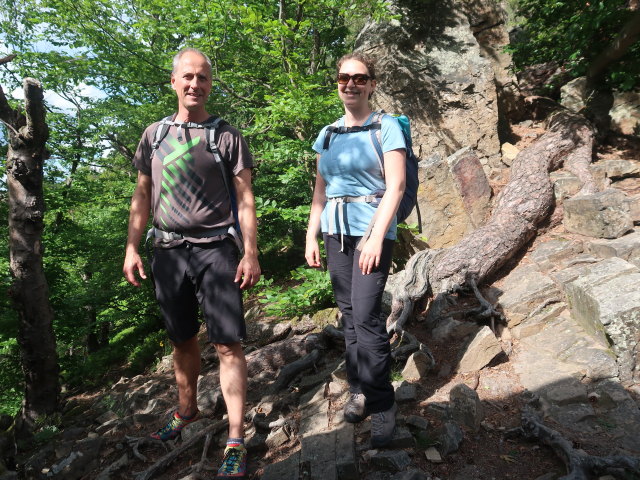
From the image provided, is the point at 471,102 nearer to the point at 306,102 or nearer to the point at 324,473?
the point at 306,102

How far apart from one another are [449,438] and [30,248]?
4.68 m

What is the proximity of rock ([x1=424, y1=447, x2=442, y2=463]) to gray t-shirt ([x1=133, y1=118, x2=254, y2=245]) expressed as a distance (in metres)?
1.88

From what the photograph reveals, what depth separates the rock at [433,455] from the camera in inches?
87.6

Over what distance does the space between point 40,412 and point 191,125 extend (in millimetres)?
4432

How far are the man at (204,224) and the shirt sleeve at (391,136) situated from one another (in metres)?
0.89

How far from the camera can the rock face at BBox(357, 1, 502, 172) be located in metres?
7.67

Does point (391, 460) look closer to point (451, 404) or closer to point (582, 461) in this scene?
point (451, 404)

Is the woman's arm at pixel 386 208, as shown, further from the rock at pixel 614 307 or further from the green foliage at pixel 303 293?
the green foliage at pixel 303 293

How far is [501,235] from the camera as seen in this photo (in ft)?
17.5

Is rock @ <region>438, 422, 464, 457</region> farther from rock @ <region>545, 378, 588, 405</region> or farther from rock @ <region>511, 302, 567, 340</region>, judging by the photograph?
rock @ <region>511, 302, 567, 340</region>

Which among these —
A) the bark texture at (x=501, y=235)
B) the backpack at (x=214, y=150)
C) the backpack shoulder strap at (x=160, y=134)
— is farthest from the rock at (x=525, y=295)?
the backpack shoulder strap at (x=160, y=134)

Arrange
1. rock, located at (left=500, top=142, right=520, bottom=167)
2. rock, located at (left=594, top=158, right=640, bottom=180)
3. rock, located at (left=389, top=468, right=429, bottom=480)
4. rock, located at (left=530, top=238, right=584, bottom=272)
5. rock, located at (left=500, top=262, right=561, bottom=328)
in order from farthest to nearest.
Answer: rock, located at (left=500, top=142, right=520, bottom=167) → rock, located at (left=594, top=158, right=640, bottom=180) → rock, located at (left=530, top=238, right=584, bottom=272) → rock, located at (left=500, top=262, right=561, bottom=328) → rock, located at (left=389, top=468, right=429, bottom=480)

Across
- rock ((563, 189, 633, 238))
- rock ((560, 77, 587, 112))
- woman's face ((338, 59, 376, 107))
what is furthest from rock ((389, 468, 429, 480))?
rock ((560, 77, 587, 112))

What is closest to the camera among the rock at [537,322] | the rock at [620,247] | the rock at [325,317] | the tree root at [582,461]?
the tree root at [582,461]
